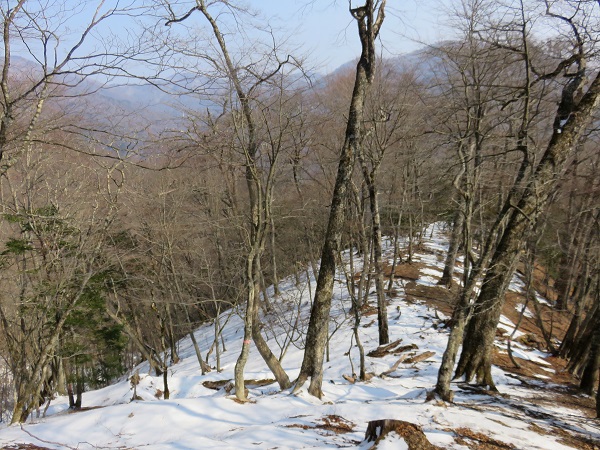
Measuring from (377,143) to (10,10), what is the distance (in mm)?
8785

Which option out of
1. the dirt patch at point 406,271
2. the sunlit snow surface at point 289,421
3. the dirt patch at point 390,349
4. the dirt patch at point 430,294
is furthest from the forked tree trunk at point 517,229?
the dirt patch at point 406,271

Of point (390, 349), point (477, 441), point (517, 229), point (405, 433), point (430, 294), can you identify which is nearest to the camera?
point (405, 433)

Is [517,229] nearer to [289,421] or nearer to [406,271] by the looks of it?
[289,421]

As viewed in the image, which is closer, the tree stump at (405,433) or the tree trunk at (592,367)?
the tree stump at (405,433)

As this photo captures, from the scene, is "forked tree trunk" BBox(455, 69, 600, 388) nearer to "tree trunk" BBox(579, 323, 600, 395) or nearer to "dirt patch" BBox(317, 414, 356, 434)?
"tree trunk" BBox(579, 323, 600, 395)

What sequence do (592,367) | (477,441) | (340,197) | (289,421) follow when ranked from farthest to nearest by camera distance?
1. (592,367)
2. (340,197)
3. (289,421)
4. (477,441)

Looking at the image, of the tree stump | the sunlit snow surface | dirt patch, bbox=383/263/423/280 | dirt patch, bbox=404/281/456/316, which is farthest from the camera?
dirt patch, bbox=383/263/423/280

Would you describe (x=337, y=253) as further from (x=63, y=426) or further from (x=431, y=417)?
(x=63, y=426)

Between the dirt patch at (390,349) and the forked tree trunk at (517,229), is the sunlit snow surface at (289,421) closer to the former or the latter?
the forked tree trunk at (517,229)

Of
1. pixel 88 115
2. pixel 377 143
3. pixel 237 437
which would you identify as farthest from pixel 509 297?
pixel 88 115

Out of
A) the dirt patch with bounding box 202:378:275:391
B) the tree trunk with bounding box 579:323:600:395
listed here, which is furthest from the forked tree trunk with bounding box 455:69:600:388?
the dirt patch with bounding box 202:378:275:391

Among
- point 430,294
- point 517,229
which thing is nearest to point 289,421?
point 517,229

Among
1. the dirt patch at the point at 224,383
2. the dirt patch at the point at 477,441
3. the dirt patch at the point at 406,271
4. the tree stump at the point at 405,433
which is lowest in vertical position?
the dirt patch at the point at 224,383

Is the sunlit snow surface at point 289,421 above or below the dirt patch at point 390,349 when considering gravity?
above
